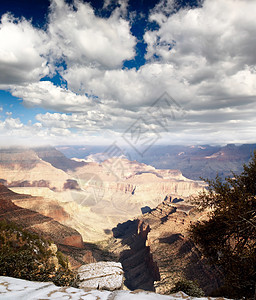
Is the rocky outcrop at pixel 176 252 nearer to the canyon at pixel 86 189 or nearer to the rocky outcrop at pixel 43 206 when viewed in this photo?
the rocky outcrop at pixel 43 206

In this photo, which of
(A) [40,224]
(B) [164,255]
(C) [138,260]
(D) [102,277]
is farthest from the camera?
(C) [138,260]

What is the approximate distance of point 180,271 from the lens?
3647 cm

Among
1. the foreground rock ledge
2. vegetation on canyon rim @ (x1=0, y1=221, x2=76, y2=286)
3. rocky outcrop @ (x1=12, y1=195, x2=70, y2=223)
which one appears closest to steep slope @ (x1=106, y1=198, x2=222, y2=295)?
vegetation on canyon rim @ (x1=0, y1=221, x2=76, y2=286)

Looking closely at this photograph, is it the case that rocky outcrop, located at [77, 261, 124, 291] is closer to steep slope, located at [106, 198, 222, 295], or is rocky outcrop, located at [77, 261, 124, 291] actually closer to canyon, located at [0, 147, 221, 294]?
canyon, located at [0, 147, 221, 294]

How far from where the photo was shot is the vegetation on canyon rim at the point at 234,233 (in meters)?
6.43

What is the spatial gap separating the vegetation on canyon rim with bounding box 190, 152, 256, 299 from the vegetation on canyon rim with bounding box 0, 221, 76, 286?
649cm

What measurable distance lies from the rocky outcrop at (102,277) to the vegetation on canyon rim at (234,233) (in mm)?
4477

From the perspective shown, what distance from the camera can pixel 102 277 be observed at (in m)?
8.80

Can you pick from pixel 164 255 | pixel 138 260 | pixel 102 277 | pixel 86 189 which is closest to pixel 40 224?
pixel 164 255

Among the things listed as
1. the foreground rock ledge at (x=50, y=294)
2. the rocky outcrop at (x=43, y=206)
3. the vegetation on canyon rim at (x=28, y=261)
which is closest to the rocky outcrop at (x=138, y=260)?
the rocky outcrop at (x=43, y=206)

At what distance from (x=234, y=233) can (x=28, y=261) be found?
32.7 ft

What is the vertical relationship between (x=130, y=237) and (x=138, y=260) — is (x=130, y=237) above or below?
below

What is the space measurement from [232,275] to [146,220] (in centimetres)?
6625

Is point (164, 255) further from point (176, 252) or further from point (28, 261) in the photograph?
point (28, 261)
